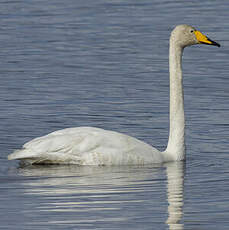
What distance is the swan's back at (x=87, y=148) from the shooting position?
13.3 meters

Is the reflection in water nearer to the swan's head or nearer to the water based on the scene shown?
the water

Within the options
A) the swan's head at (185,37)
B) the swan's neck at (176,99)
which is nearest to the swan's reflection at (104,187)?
the swan's neck at (176,99)

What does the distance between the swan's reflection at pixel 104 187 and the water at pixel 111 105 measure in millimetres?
12

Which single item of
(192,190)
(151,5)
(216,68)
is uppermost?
(151,5)

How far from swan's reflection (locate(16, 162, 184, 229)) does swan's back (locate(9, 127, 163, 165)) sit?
0.36 ft

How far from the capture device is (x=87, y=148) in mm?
13359

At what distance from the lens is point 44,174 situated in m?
13.0

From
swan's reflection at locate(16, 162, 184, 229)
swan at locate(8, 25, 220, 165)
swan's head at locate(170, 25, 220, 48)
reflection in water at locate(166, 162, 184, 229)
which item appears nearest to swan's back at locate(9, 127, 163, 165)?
swan at locate(8, 25, 220, 165)

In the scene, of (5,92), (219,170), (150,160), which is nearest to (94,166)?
(150,160)

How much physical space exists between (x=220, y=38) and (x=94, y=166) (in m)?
10.0

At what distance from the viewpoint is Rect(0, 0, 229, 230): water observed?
1072 cm

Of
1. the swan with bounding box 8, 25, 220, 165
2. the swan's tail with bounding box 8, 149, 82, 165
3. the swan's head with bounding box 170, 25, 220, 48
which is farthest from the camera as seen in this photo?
the swan's head with bounding box 170, 25, 220, 48

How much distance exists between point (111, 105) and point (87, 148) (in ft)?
12.3

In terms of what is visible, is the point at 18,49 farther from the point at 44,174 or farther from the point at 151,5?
the point at 44,174
